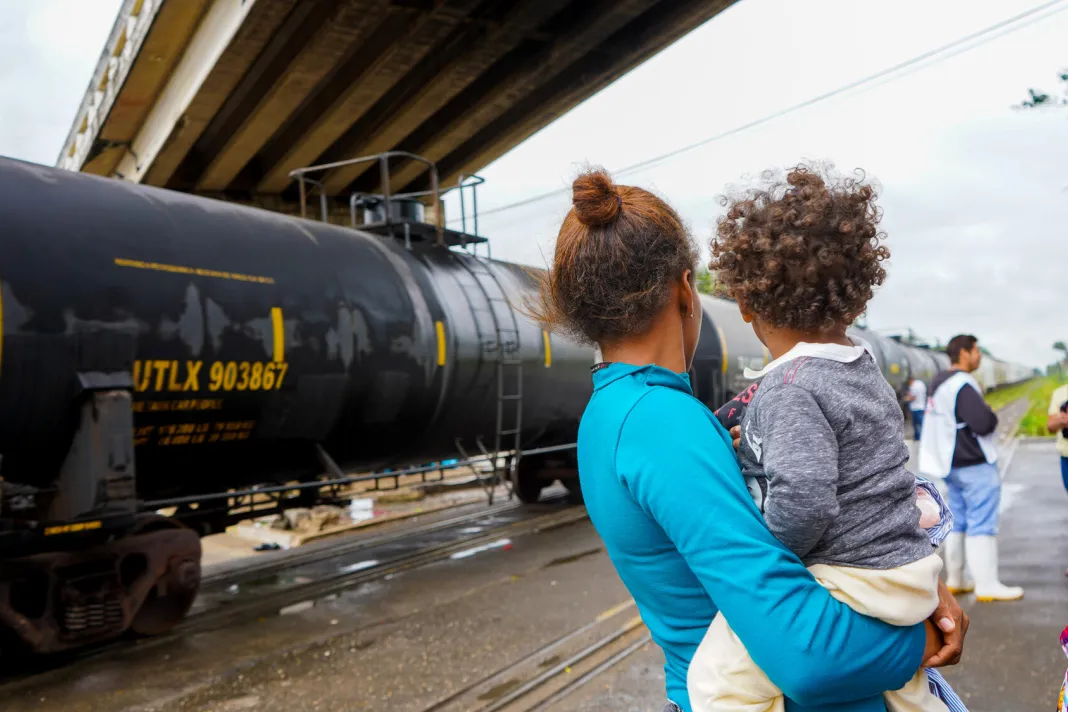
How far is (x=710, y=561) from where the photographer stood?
1.25 m

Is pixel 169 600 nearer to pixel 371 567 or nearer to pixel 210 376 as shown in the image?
pixel 210 376

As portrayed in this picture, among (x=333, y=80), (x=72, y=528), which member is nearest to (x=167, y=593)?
(x=72, y=528)

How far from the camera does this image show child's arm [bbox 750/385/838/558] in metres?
1.33

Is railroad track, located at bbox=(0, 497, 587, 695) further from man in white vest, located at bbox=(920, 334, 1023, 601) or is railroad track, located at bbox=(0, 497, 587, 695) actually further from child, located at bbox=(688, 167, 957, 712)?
child, located at bbox=(688, 167, 957, 712)

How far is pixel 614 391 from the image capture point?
4.79 ft

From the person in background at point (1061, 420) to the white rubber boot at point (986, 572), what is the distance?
3.72 feet

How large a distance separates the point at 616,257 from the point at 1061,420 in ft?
21.0

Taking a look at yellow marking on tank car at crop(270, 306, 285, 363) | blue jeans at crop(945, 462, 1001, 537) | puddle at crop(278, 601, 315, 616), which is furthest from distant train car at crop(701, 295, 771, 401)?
yellow marking on tank car at crop(270, 306, 285, 363)

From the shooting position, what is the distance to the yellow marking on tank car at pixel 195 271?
18.3ft

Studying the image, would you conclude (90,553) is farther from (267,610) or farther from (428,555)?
(428,555)

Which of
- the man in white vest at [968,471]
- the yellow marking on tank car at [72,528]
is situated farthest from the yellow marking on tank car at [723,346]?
the yellow marking on tank car at [72,528]

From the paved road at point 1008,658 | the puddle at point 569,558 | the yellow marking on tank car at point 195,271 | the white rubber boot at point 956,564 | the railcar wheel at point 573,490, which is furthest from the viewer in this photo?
the railcar wheel at point 573,490

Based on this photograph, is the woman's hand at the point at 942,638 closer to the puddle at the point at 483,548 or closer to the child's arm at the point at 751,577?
the child's arm at the point at 751,577

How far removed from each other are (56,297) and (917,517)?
534cm
